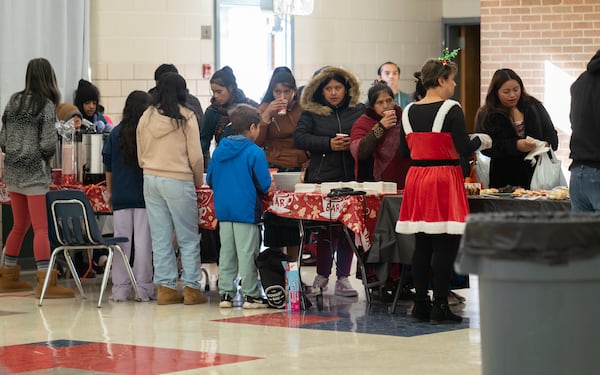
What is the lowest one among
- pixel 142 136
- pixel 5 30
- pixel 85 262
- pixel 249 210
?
pixel 85 262

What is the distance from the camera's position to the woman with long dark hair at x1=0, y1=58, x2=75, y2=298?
313 inches

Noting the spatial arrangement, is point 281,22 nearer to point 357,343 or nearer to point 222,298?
point 222,298

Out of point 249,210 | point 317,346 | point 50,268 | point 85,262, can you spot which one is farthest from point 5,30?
point 317,346

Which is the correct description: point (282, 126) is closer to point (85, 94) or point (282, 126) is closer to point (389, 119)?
point (389, 119)

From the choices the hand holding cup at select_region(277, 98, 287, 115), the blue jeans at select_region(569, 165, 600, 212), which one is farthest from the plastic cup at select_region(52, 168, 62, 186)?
the blue jeans at select_region(569, 165, 600, 212)

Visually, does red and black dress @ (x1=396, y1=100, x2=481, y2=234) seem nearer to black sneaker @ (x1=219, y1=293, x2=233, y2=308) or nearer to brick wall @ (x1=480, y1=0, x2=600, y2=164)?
black sneaker @ (x1=219, y1=293, x2=233, y2=308)

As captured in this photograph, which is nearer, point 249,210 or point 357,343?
point 357,343

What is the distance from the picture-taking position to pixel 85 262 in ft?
Result: 30.9

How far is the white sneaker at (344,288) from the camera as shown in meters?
7.74

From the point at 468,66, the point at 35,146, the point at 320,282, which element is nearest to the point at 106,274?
the point at 35,146

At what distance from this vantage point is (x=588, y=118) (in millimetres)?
5309

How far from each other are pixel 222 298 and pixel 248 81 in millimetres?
4743

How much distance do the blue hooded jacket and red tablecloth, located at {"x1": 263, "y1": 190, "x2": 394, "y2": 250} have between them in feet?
0.41

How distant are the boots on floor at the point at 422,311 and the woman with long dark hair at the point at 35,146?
266 cm
